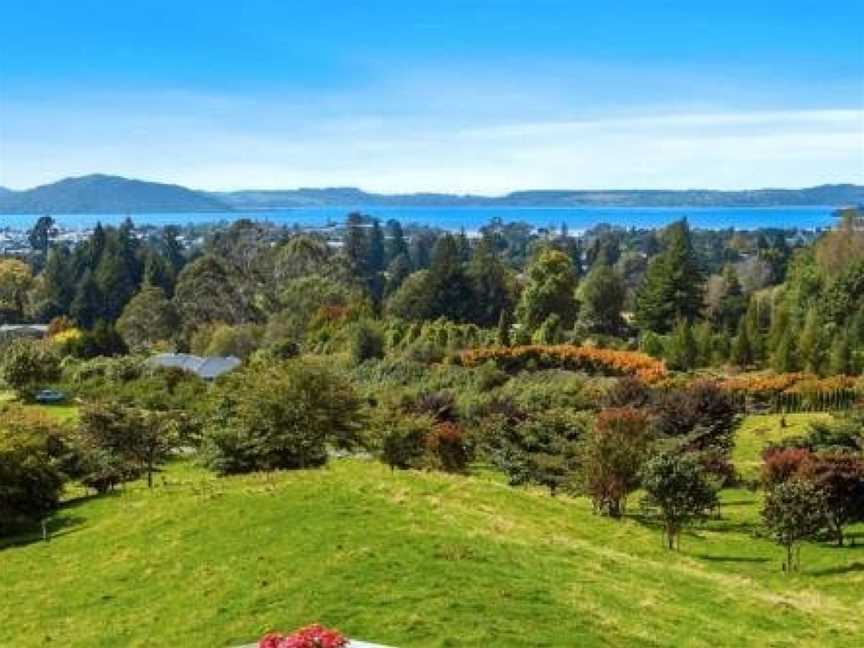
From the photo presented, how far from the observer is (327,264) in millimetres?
111625

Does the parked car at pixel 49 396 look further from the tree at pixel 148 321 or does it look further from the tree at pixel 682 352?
the tree at pixel 682 352

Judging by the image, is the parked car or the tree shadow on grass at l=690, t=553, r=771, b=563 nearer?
the tree shadow on grass at l=690, t=553, r=771, b=563

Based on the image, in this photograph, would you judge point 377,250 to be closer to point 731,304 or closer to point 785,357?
point 731,304

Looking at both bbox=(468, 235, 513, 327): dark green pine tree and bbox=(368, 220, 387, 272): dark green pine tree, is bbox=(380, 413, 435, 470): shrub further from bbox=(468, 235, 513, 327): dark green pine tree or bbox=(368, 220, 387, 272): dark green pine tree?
bbox=(368, 220, 387, 272): dark green pine tree

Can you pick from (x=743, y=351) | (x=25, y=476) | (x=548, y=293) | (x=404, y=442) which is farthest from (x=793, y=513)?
(x=548, y=293)

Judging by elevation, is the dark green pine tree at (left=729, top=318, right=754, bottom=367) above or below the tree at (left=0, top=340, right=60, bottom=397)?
above

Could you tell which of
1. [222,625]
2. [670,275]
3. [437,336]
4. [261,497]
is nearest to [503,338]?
[437,336]

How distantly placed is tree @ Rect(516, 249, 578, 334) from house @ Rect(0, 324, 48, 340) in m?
55.6

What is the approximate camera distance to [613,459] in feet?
103

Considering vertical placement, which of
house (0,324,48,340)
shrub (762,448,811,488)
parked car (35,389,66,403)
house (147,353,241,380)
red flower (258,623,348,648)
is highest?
red flower (258,623,348,648)

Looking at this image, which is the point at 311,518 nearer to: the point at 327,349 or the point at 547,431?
the point at 547,431

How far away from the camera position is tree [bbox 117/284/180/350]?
99.8 metres

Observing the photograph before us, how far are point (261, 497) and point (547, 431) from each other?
624 inches

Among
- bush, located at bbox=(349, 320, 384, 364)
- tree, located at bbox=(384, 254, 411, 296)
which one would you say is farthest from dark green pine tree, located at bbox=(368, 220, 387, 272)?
bush, located at bbox=(349, 320, 384, 364)
